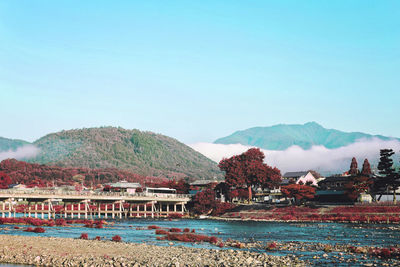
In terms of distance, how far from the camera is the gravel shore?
36.9 m

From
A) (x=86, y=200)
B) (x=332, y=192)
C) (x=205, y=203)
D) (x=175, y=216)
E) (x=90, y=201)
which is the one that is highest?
(x=86, y=200)

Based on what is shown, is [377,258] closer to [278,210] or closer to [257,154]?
[278,210]

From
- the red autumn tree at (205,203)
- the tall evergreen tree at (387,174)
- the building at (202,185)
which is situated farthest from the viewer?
the building at (202,185)

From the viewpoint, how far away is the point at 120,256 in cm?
3962

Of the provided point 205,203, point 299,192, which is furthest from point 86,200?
point 299,192

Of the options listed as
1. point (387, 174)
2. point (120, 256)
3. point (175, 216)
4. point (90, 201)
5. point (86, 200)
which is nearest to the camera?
point (120, 256)

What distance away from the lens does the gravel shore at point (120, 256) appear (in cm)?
3688

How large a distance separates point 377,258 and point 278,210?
69.1 meters

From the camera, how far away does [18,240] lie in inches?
1944

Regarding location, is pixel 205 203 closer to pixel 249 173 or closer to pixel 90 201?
pixel 249 173

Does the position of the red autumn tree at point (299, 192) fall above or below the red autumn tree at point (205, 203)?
above

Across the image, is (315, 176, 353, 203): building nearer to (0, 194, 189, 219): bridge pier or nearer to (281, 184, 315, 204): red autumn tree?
(281, 184, 315, 204): red autumn tree

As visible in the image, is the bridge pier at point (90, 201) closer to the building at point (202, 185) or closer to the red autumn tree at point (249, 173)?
the red autumn tree at point (249, 173)

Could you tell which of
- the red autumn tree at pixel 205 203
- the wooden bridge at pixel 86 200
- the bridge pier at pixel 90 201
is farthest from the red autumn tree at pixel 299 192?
the bridge pier at pixel 90 201
